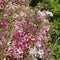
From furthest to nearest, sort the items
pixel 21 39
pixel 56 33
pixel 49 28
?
pixel 56 33
pixel 49 28
pixel 21 39

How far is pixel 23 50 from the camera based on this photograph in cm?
342

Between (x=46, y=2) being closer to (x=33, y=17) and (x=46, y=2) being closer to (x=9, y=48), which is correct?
(x=33, y=17)

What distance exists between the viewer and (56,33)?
189 inches

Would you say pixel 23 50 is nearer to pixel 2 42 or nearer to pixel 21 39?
pixel 21 39

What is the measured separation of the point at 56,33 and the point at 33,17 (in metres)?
1.34

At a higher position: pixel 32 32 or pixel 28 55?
pixel 32 32

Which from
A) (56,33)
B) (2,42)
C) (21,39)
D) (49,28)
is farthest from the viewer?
(56,33)

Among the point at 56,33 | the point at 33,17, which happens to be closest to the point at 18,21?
the point at 33,17

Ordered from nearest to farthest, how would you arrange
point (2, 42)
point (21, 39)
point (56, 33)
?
1. point (2, 42)
2. point (21, 39)
3. point (56, 33)

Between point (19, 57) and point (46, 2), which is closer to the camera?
point (19, 57)

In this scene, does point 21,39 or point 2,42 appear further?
point 21,39

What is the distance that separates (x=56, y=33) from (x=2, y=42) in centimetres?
178

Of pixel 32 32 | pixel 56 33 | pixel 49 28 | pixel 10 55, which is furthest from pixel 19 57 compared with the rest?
pixel 56 33

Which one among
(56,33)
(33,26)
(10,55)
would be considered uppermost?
(33,26)
